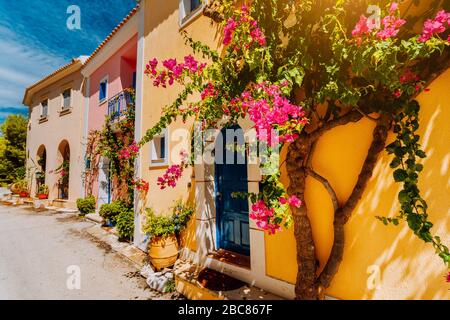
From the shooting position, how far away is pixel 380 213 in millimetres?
2627

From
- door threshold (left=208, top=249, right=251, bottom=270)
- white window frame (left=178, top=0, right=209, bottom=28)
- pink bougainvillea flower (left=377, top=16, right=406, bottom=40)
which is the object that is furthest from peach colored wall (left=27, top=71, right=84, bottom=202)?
pink bougainvillea flower (left=377, top=16, right=406, bottom=40)

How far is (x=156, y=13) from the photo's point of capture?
6.77 m

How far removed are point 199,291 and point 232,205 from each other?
1.69 metres

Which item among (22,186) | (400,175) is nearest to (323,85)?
(400,175)

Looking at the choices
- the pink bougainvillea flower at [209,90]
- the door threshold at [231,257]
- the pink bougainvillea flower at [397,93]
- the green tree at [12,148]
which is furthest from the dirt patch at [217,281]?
the green tree at [12,148]

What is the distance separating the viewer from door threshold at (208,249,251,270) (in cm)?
420

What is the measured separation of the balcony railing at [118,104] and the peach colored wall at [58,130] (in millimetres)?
3807

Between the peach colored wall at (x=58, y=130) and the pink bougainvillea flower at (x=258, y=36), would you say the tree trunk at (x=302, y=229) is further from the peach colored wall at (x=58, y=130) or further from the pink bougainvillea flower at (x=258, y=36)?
the peach colored wall at (x=58, y=130)

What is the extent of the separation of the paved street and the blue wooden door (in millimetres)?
1846

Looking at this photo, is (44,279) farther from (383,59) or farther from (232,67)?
(383,59)

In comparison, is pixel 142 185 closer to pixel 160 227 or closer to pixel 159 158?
pixel 159 158

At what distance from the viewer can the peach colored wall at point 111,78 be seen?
30.5ft

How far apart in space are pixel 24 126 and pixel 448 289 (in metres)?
28.0

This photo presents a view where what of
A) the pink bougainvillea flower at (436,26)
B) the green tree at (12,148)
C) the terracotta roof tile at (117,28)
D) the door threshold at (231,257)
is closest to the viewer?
the pink bougainvillea flower at (436,26)
